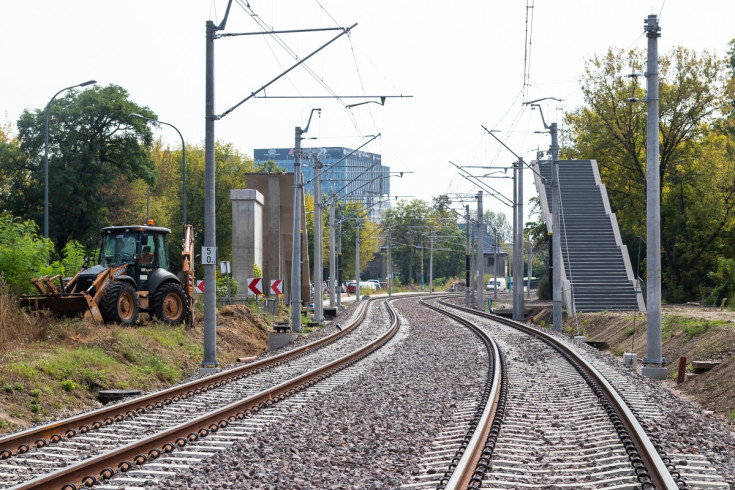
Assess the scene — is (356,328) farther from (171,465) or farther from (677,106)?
(171,465)

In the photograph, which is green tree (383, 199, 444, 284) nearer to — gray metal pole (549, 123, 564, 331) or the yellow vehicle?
gray metal pole (549, 123, 564, 331)

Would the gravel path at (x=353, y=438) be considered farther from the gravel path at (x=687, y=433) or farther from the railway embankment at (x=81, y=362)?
the railway embankment at (x=81, y=362)

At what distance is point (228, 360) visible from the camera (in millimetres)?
22594

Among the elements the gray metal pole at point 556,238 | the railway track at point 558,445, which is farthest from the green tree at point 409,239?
the railway track at point 558,445

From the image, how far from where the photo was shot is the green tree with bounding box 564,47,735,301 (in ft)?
138

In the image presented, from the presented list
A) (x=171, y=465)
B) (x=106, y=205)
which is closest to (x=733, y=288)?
(x=171, y=465)

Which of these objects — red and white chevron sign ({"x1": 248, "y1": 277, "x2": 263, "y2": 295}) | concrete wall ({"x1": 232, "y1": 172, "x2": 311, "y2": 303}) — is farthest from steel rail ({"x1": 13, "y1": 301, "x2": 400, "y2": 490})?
concrete wall ({"x1": 232, "y1": 172, "x2": 311, "y2": 303})

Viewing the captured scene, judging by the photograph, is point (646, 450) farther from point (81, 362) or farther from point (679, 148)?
point (679, 148)

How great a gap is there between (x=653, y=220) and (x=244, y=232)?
1226 inches

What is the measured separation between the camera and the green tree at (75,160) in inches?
2058

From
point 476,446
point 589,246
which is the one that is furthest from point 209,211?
point 589,246

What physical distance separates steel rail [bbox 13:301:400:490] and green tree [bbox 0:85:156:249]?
41689mm

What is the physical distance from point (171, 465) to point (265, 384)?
6821mm

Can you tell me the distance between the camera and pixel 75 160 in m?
52.4
